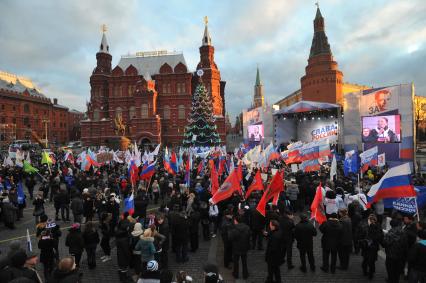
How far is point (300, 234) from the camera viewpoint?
7258 millimetres

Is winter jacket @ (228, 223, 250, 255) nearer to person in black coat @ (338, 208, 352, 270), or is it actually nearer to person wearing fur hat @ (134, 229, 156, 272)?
person wearing fur hat @ (134, 229, 156, 272)

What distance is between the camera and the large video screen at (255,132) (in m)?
37.3

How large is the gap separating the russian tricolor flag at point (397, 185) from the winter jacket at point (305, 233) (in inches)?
74.0

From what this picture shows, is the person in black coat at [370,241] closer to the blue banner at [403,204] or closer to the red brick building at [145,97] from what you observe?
the blue banner at [403,204]

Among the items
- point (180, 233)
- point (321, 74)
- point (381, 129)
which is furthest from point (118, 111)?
point (180, 233)

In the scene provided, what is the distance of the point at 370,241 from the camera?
6.70 m

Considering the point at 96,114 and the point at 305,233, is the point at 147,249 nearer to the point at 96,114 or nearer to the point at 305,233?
the point at 305,233

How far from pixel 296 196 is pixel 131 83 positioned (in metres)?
56.0

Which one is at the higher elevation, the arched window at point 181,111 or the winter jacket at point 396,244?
the arched window at point 181,111

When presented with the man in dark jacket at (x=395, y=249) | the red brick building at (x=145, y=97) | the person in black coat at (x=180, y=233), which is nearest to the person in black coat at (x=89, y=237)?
the person in black coat at (x=180, y=233)

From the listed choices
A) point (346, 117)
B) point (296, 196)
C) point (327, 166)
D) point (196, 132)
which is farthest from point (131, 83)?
point (296, 196)

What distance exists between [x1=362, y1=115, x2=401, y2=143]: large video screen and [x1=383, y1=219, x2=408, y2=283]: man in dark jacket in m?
18.2

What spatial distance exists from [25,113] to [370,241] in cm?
8034

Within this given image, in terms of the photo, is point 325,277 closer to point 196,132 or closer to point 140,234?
point 140,234
